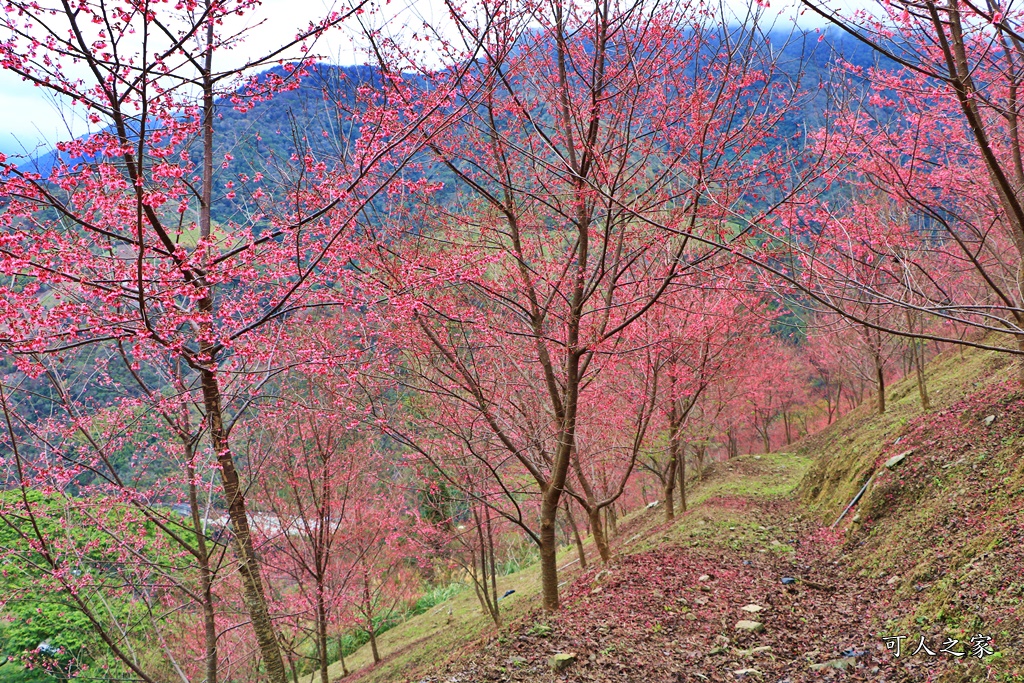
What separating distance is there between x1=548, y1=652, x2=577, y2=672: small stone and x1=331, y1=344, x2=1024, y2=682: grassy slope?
1069 mm

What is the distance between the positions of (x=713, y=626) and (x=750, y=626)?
35 centimetres

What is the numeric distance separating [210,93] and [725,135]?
4.22 m

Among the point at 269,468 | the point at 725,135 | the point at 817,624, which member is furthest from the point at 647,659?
the point at 269,468

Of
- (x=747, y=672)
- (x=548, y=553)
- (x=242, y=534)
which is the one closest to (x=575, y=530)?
(x=548, y=553)

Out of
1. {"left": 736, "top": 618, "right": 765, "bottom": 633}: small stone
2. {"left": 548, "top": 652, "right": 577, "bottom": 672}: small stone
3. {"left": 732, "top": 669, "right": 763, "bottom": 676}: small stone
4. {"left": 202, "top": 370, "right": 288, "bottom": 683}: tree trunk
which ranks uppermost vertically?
{"left": 202, "top": 370, "right": 288, "bottom": 683}: tree trunk

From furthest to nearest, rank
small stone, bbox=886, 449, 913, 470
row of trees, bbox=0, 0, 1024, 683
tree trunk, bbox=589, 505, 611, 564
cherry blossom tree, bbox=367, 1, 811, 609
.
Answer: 1. small stone, bbox=886, 449, 913, 470
2. tree trunk, bbox=589, 505, 611, 564
3. cherry blossom tree, bbox=367, 1, 811, 609
4. row of trees, bbox=0, 0, 1024, 683

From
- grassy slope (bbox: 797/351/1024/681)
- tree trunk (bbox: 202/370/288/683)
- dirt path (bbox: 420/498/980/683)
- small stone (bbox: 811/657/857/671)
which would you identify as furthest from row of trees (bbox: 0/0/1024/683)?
small stone (bbox: 811/657/857/671)

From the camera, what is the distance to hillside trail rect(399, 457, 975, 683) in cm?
507

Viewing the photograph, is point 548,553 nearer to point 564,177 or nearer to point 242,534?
point 242,534

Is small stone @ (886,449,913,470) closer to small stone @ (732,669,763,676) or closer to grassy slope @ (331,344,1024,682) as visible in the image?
grassy slope @ (331,344,1024,682)

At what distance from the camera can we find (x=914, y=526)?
7.21 m

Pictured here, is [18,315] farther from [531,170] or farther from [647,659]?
[647,659]

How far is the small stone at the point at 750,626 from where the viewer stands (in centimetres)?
604

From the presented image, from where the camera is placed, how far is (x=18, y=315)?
408 centimetres
